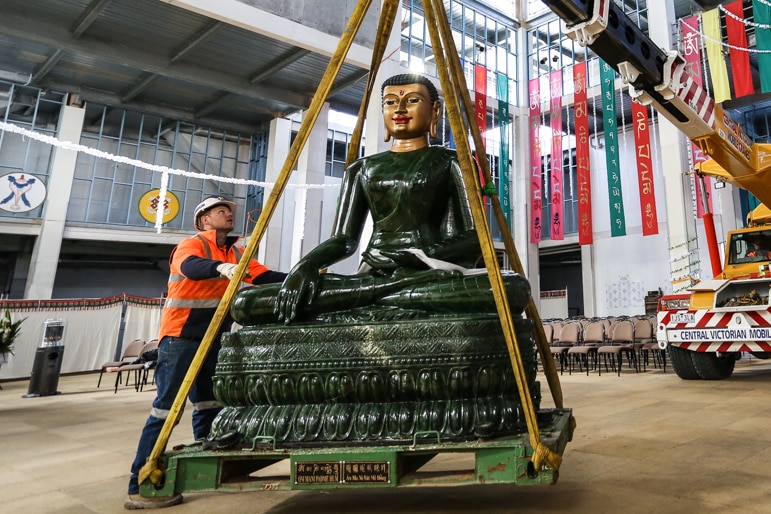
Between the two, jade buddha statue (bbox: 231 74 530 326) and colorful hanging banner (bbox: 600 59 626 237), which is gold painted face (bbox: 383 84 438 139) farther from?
colorful hanging banner (bbox: 600 59 626 237)

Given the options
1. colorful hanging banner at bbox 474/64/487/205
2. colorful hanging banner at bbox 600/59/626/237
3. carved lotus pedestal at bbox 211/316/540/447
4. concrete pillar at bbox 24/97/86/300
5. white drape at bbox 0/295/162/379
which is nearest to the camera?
carved lotus pedestal at bbox 211/316/540/447

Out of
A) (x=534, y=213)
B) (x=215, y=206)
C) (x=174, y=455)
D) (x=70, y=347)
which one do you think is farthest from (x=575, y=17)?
→ (x=534, y=213)

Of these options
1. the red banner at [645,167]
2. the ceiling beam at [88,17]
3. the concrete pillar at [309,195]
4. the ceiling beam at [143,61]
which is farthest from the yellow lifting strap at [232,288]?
the ceiling beam at [143,61]

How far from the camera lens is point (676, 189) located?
10.7m

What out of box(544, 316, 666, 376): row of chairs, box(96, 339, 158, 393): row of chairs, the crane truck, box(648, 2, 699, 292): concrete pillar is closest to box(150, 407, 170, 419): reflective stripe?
the crane truck

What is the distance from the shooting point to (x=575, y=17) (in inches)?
122

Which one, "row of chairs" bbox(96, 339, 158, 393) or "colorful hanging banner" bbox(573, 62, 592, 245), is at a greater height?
"colorful hanging banner" bbox(573, 62, 592, 245)

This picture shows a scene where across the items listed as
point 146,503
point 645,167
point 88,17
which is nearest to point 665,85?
point 146,503

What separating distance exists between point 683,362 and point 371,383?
17.1 feet

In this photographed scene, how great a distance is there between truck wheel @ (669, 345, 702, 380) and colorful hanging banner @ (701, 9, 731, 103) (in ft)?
22.4

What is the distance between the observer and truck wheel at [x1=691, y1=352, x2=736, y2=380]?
209 inches

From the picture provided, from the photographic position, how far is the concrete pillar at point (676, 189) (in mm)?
10531

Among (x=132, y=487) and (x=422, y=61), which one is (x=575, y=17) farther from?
(x=422, y=61)

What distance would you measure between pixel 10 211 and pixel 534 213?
1469 centimetres
